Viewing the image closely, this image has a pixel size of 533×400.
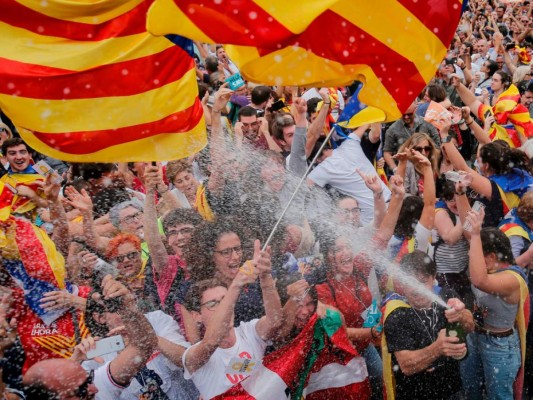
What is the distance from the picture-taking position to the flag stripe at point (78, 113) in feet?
15.0

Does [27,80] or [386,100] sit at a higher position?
[386,100]

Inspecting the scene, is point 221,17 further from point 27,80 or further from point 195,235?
point 195,235

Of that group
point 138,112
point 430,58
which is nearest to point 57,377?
point 138,112

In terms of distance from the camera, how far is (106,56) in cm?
463

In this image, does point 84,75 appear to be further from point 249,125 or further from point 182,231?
point 249,125

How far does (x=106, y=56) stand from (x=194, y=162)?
9.16ft

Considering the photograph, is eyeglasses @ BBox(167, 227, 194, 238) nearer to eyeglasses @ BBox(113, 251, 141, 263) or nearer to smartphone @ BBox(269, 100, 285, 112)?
eyeglasses @ BBox(113, 251, 141, 263)

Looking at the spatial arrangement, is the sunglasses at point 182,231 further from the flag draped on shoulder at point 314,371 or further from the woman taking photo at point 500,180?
the woman taking photo at point 500,180

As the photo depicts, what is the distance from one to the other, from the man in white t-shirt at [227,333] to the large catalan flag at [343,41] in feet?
3.32

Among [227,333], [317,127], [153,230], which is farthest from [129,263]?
[317,127]

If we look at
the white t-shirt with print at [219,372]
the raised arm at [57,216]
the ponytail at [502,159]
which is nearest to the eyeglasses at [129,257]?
the raised arm at [57,216]

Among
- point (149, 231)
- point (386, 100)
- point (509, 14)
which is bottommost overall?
point (509, 14)

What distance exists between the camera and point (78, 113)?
4.59 m

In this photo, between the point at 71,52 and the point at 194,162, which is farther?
the point at 194,162
